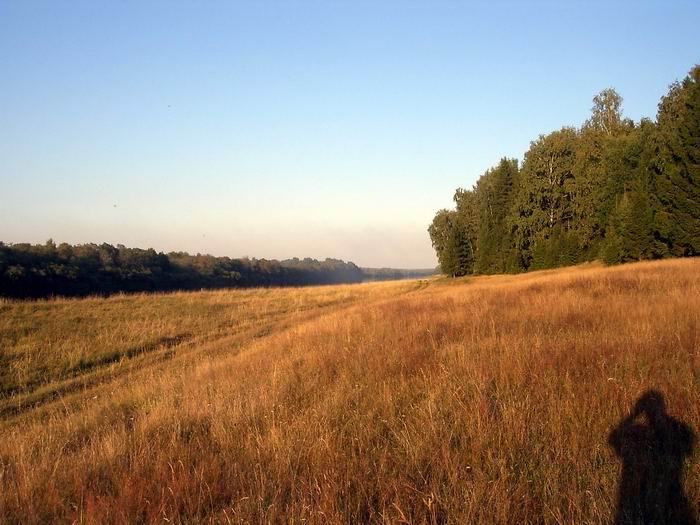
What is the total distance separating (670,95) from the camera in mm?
41375

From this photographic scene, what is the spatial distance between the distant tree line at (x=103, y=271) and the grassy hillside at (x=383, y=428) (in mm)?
31559

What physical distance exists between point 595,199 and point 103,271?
5599 cm

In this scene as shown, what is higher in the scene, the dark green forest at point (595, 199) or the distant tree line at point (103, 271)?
the dark green forest at point (595, 199)

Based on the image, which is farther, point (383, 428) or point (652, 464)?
point (383, 428)

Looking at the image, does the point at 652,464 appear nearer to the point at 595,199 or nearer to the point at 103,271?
the point at 595,199

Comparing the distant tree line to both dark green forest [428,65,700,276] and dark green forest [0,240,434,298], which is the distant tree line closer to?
dark green forest [0,240,434,298]

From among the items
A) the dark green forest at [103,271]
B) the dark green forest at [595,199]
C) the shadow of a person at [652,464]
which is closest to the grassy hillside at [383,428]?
the shadow of a person at [652,464]

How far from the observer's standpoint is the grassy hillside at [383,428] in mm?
2685

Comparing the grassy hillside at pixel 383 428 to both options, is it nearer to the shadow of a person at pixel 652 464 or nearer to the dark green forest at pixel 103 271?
the shadow of a person at pixel 652 464

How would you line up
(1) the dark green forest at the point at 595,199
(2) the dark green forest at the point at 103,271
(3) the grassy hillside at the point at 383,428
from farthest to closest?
1. (2) the dark green forest at the point at 103,271
2. (1) the dark green forest at the point at 595,199
3. (3) the grassy hillside at the point at 383,428

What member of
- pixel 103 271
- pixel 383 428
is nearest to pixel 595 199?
pixel 383 428

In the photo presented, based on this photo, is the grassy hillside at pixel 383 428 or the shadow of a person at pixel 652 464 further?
the grassy hillside at pixel 383 428

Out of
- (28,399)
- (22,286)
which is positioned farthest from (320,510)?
(22,286)

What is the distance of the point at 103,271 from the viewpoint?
2045 inches
